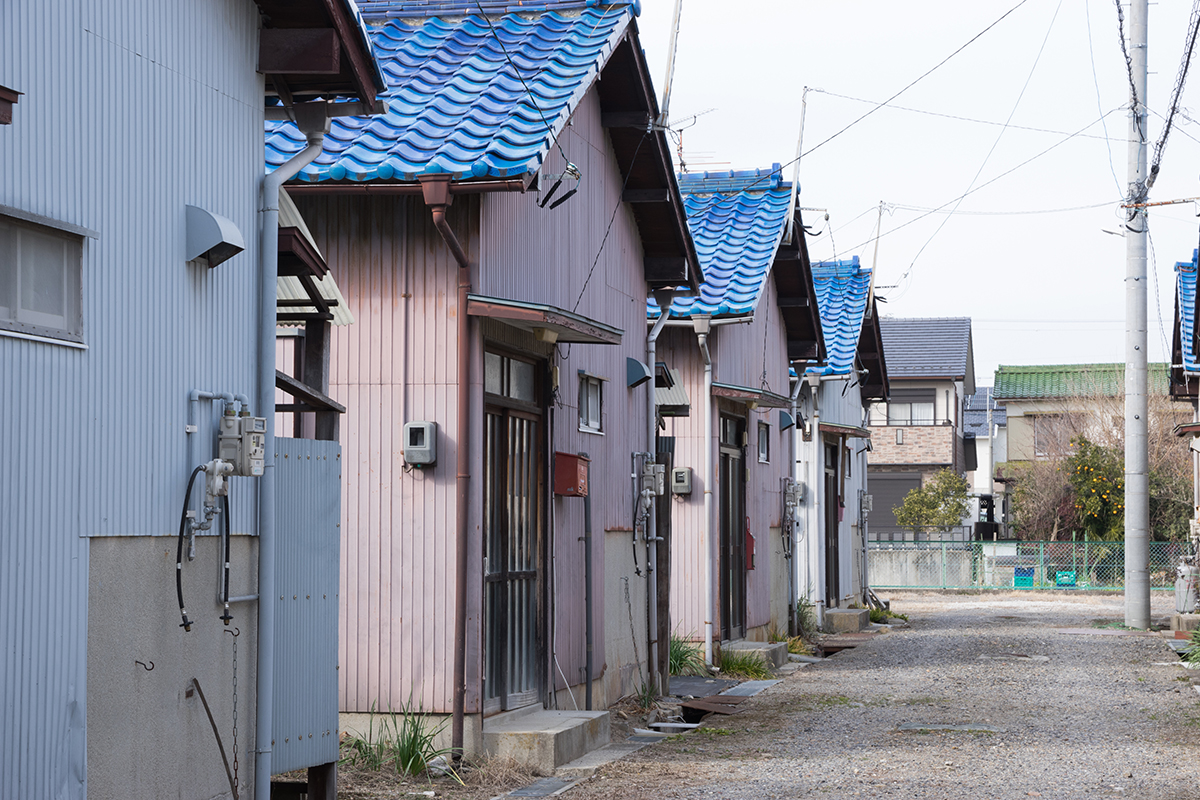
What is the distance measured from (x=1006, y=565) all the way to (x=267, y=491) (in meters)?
33.6

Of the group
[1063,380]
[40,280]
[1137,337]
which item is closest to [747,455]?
[1137,337]

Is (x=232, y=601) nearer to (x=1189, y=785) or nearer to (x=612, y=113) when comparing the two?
(x=1189, y=785)

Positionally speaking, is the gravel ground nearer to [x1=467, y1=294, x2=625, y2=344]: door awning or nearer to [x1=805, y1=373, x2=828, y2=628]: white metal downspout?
[x1=805, y1=373, x2=828, y2=628]: white metal downspout

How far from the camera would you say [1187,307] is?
951 inches

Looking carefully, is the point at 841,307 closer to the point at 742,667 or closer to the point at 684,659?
the point at 742,667

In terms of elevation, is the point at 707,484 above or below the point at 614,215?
below

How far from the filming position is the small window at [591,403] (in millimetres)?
12461

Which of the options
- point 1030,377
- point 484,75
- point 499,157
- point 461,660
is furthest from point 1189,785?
point 1030,377

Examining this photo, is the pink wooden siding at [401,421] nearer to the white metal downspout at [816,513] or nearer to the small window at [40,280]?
the small window at [40,280]

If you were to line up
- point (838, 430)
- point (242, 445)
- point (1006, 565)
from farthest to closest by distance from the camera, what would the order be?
point (1006, 565), point (838, 430), point (242, 445)

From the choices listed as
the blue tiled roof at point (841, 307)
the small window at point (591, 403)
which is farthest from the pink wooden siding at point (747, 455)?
the small window at point (591, 403)

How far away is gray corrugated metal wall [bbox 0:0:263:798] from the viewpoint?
5.43 m

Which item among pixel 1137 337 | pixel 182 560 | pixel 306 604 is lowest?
pixel 306 604

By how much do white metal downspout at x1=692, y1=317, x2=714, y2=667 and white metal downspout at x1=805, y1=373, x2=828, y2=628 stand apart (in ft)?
20.1
